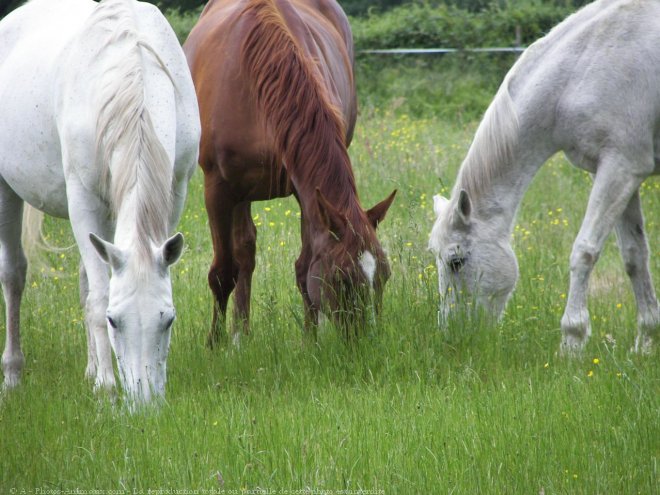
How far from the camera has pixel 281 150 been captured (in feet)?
16.6

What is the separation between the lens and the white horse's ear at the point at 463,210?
5417 millimetres

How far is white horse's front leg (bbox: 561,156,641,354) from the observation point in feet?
17.1

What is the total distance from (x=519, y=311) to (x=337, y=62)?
6.83ft

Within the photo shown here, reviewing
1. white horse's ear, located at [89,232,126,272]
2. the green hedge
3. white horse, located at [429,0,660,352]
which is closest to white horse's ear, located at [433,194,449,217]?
white horse, located at [429,0,660,352]

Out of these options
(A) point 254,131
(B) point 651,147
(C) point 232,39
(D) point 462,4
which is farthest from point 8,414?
(D) point 462,4

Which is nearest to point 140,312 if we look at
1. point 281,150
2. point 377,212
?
point 377,212

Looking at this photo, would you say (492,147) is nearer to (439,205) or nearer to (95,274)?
(439,205)

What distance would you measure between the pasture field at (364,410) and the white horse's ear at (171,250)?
659 millimetres

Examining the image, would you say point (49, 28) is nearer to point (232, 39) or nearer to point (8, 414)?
point (232, 39)

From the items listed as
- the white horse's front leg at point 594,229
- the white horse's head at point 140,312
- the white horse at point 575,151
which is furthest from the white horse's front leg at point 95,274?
the white horse's front leg at point 594,229

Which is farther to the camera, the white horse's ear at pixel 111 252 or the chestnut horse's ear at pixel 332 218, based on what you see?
the chestnut horse's ear at pixel 332 218

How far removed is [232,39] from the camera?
18.4 ft

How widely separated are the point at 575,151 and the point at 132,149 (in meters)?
2.71

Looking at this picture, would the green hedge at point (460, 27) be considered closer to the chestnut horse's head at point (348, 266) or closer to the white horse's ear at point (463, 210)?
the white horse's ear at point (463, 210)
